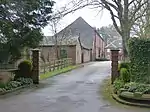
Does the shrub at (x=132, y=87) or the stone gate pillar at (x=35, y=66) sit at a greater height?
the stone gate pillar at (x=35, y=66)

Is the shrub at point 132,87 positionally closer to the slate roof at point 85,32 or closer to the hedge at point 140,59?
the hedge at point 140,59

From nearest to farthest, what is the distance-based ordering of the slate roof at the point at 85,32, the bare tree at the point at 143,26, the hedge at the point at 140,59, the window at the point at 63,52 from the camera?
the hedge at the point at 140,59
the bare tree at the point at 143,26
the window at the point at 63,52
the slate roof at the point at 85,32

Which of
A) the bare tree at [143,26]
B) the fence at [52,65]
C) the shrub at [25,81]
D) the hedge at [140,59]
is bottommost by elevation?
the shrub at [25,81]

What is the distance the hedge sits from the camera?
498 inches

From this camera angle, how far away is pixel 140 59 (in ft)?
42.2

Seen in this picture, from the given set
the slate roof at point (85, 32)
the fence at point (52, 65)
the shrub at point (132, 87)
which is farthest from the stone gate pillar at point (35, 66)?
the slate roof at point (85, 32)

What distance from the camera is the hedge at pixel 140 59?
498 inches

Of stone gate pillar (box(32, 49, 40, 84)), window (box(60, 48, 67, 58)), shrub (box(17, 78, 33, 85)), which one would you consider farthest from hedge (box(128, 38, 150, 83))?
window (box(60, 48, 67, 58))

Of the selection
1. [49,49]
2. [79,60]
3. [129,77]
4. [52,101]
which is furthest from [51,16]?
[79,60]

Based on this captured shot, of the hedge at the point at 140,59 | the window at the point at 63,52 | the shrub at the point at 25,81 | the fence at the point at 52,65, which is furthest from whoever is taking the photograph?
the window at the point at 63,52

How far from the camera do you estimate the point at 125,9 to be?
20.8 metres

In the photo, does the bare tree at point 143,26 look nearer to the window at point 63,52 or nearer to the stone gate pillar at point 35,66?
the stone gate pillar at point 35,66

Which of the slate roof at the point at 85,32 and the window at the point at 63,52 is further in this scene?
the slate roof at the point at 85,32

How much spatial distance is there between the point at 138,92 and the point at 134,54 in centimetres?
257
